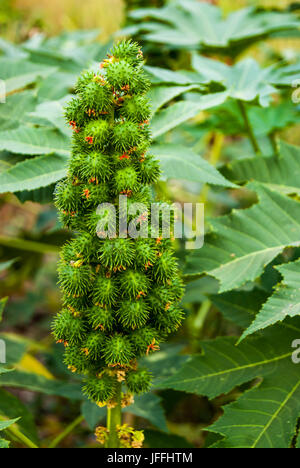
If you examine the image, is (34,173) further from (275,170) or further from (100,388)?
(275,170)

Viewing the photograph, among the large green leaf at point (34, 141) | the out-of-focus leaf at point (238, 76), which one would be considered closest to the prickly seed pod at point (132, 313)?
the large green leaf at point (34, 141)

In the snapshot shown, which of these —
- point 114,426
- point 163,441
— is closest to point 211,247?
point 114,426

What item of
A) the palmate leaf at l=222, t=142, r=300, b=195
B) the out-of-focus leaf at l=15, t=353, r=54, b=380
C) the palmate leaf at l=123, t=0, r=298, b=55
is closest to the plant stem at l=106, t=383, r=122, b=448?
the palmate leaf at l=222, t=142, r=300, b=195

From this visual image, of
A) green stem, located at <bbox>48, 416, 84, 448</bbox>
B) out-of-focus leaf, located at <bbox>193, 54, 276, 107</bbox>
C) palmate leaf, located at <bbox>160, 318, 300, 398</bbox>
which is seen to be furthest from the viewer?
out-of-focus leaf, located at <bbox>193, 54, 276, 107</bbox>

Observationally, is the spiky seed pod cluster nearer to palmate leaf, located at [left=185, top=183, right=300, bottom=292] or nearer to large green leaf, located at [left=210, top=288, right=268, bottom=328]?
palmate leaf, located at [left=185, top=183, right=300, bottom=292]

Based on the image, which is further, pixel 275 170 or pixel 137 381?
pixel 275 170

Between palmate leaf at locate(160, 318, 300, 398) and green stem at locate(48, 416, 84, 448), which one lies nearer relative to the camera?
palmate leaf at locate(160, 318, 300, 398)
